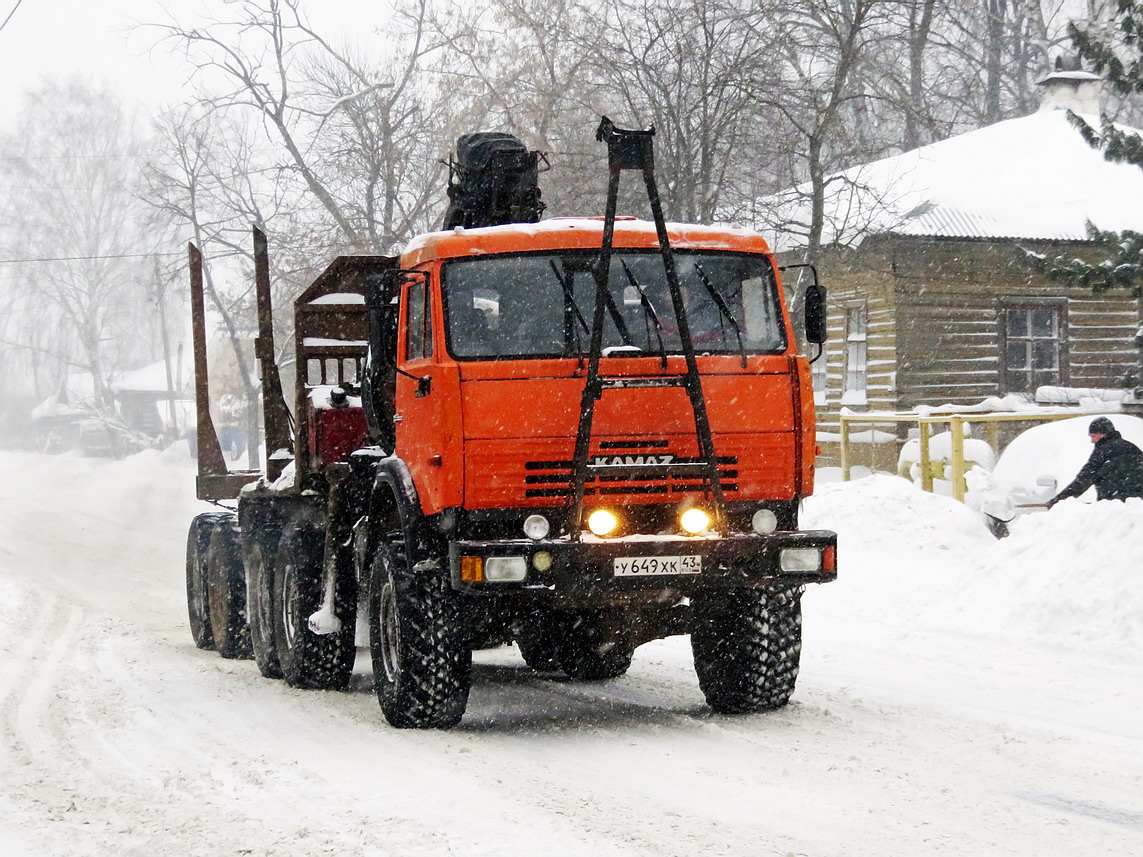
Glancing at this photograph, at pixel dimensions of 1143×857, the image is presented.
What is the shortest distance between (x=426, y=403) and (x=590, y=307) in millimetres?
962

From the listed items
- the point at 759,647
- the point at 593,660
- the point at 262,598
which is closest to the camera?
the point at 759,647

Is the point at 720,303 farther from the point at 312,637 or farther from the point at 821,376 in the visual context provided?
the point at 821,376

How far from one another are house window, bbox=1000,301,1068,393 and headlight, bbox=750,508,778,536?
1944cm

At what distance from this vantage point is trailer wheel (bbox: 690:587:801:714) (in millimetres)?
8070

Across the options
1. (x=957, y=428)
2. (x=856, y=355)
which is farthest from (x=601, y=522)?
A: (x=856, y=355)

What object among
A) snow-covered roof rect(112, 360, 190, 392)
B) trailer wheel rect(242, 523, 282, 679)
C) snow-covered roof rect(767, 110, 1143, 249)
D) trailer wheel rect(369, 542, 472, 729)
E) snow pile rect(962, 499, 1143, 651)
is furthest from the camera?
snow-covered roof rect(112, 360, 190, 392)

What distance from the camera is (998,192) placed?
88.0 feet

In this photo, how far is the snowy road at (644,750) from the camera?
5.51 meters

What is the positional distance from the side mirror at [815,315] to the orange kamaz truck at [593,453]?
0.06 feet

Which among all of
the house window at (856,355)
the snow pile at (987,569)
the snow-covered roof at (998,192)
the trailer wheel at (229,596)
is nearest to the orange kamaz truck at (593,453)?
the snow pile at (987,569)

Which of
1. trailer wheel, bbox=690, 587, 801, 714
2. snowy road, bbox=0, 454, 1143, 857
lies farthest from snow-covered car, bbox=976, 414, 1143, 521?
trailer wheel, bbox=690, 587, 801, 714

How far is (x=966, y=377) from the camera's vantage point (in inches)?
1009

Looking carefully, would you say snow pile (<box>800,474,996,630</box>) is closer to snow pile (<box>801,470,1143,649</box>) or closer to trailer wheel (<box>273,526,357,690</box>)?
snow pile (<box>801,470,1143,649</box>)

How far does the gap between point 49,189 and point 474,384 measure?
64370mm
